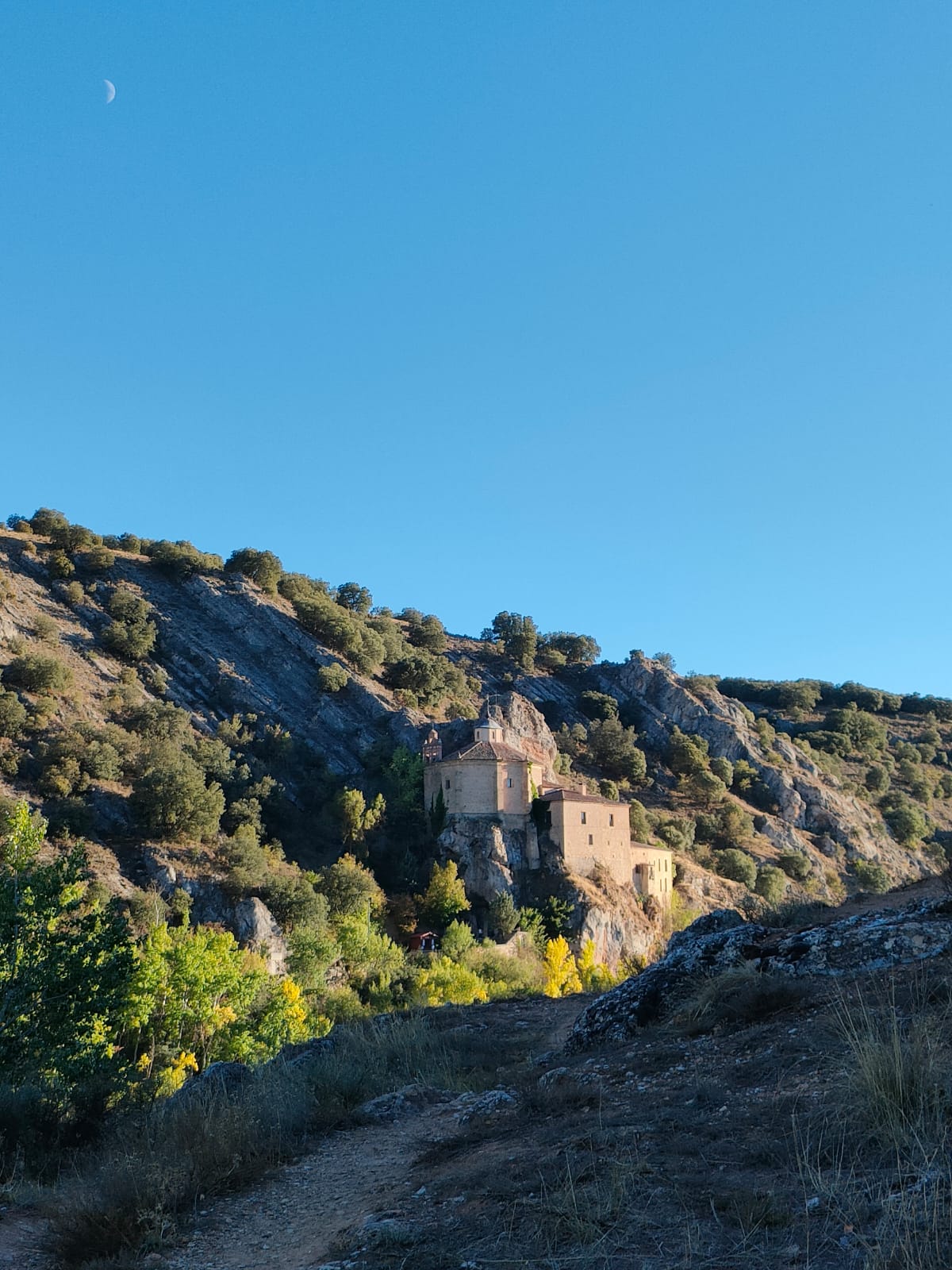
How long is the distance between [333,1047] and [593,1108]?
235 inches

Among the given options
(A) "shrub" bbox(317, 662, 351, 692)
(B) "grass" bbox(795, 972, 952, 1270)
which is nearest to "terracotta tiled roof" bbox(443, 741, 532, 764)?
(A) "shrub" bbox(317, 662, 351, 692)

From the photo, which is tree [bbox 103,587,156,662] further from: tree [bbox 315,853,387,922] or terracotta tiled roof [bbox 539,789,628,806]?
terracotta tiled roof [bbox 539,789,628,806]

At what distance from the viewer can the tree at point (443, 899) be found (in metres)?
49.2

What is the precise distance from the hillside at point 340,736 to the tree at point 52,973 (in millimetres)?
25854

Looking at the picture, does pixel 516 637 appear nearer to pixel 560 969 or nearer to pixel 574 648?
pixel 574 648

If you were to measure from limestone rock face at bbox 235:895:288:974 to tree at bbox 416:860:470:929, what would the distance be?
9.70m

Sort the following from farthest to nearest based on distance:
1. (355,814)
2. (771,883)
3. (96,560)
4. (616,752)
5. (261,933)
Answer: (616,752) → (96,560) → (771,883) → (355,814) → (261,933)

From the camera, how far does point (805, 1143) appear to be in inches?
184

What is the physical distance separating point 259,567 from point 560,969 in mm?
52963

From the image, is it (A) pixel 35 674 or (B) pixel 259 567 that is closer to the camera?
(A) pixel 35 674

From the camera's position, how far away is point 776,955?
29.3 ft

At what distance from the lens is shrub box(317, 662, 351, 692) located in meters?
67.5

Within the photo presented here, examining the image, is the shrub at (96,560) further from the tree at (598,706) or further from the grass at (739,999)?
the grass at (739,999)

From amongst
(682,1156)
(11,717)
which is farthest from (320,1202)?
(11,717)
